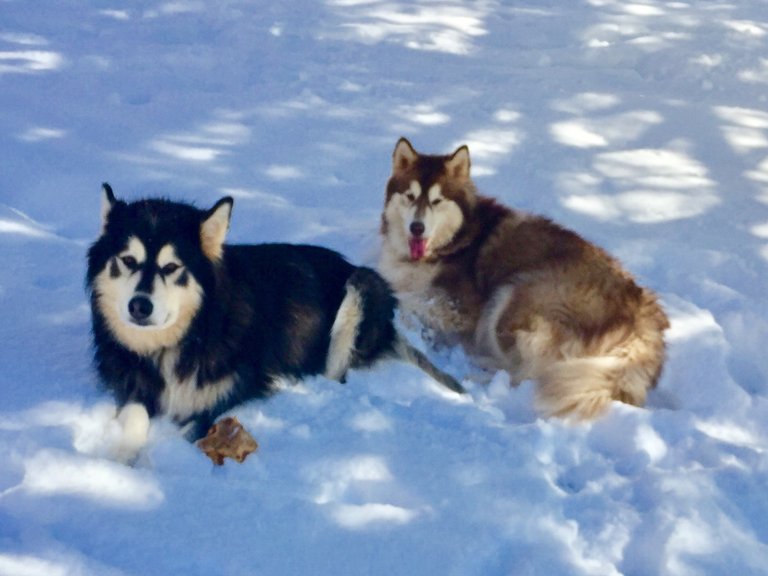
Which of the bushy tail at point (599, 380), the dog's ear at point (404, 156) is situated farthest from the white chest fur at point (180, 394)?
the dog's ear at point (404, 156)

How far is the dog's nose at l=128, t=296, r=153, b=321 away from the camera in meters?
3.16

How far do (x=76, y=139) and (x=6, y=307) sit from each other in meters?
2.54

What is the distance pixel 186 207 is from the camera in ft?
11.4

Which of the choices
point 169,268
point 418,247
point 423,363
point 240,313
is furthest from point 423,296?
point 169,268

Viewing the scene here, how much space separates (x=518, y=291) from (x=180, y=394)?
2105mm

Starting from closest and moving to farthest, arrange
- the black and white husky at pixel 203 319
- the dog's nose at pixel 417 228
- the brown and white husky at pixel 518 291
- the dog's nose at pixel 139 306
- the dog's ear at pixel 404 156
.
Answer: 1. the dog's nose at pixel 139 306
2. the black and white husky at pixel 203 319
3. the brown and white husky at pixel 518 291
4. the dog's nose at pixel 417 228
5. the dog's ear at pixel 404 156

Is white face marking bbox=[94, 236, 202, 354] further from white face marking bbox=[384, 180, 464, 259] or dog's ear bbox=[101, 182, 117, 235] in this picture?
white face marking bbox=[384, 180, 464, 259]

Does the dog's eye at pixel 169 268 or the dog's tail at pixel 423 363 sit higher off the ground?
the dog's eye at pixel 169 268

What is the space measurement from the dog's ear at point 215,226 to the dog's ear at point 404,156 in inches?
78.7

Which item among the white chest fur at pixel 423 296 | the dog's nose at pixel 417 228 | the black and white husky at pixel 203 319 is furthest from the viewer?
the dog's nose at pixel 417 228

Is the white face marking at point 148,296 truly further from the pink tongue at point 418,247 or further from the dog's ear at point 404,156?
the dog's ear at point 404,156

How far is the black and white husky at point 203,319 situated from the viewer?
3277 mm

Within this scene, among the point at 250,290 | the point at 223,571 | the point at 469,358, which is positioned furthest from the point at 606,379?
the point at 223,571

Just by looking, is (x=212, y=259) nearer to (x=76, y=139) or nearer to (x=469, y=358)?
(x=469, y=358)
